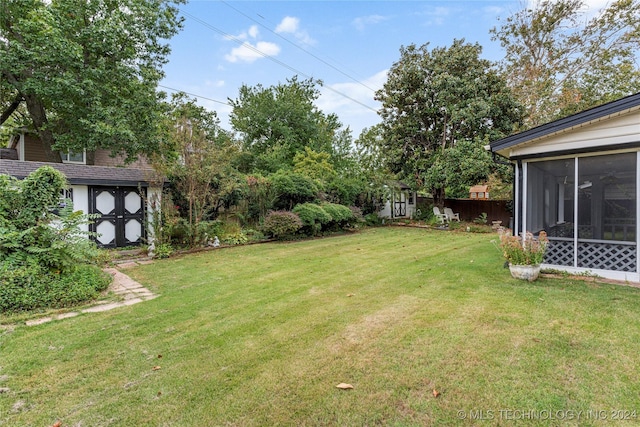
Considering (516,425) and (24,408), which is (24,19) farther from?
(516,425)

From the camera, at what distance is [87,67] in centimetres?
1207

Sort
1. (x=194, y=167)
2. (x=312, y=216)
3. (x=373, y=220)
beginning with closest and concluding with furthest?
(x=194, y=167), (x=312, y=216), (x=373, y=220)

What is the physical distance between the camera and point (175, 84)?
52.2 ft

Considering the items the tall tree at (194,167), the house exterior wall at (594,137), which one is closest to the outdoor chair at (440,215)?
the house exterior wall at (594,137)

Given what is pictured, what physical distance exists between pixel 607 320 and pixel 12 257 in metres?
7.60

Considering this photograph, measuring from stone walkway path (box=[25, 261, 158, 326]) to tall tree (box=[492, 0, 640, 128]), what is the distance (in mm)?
18550

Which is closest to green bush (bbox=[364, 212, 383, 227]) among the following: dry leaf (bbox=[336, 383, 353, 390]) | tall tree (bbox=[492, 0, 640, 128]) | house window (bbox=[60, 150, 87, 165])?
tall tree (bbox=[492, 0, 640, 128])

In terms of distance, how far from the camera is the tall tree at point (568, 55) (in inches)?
594

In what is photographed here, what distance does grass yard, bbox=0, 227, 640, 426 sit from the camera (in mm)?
2207

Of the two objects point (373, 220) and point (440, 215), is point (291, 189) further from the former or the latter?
point (440, 215)

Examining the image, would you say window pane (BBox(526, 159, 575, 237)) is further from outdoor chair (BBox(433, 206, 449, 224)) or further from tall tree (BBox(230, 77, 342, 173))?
tall tree (BBox(230, 77, 342, 173))

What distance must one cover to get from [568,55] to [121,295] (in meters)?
22.4

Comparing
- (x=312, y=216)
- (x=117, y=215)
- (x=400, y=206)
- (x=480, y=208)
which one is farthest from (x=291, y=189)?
(x=480, y=208)

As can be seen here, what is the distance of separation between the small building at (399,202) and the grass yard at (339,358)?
37.1ft
